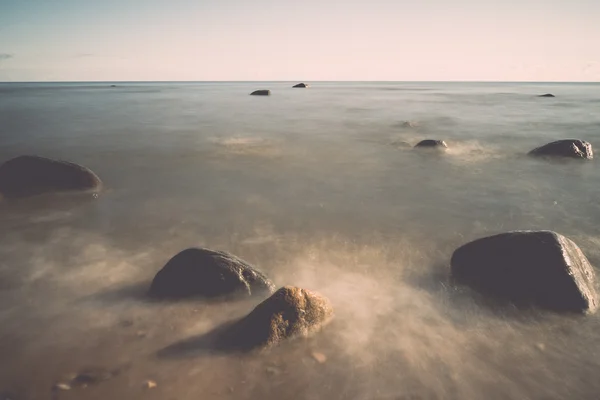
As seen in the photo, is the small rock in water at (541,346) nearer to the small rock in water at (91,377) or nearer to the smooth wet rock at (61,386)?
the small rock in water at (91,377)

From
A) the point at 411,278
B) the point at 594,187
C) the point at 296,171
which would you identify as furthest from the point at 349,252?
the point at 594,187

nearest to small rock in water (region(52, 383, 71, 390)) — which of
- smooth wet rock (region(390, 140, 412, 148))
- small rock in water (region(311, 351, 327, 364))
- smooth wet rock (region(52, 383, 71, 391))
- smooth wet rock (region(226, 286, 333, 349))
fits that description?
smooth wet rock (region(52, 383, 71, 391))

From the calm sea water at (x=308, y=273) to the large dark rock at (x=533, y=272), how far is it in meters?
0.23

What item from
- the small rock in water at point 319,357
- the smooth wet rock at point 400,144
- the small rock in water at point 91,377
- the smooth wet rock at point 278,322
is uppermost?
the smooth wet rock at point 400,144

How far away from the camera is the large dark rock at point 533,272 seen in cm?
397

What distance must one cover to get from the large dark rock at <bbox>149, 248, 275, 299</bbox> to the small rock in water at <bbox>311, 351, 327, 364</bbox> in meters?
1.08

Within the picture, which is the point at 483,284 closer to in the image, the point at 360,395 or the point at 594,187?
the point at 360,395

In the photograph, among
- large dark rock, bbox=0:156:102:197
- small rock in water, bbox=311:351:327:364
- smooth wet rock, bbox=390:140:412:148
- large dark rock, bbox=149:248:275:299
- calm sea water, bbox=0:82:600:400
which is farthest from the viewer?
smooth wet rock, bbox=390:140:412:148

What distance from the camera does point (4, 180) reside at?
7.84 metres

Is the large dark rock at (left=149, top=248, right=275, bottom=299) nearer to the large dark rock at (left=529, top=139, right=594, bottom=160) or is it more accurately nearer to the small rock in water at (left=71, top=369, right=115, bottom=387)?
the small rock in water at (left=71, top=369, right=115, bottom=387)

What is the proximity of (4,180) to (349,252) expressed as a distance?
738 centimetres

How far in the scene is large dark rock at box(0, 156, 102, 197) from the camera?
777 cm

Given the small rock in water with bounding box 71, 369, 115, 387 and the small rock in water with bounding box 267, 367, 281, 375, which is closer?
the small rock in water with bounding box 71, 369, 115, 387

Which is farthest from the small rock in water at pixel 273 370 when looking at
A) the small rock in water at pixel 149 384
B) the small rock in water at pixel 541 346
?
the small rock in water at pixel 541 346
